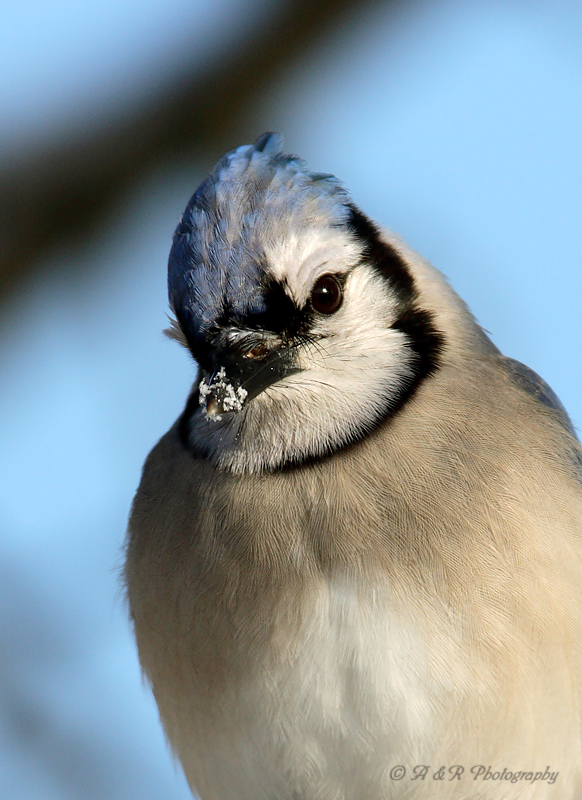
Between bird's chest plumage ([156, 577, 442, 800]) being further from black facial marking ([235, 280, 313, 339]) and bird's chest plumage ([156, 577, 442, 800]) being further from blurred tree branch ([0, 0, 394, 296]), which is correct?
blurred tree branch ([0, 0, 394, 296])

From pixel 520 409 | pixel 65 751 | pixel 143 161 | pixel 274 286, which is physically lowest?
pixel 65 751

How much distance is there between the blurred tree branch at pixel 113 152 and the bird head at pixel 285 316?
0.40 m

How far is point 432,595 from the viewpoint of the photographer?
9.84 ft

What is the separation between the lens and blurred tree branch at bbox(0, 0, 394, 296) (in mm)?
3645

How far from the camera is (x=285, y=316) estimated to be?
10.2 feet

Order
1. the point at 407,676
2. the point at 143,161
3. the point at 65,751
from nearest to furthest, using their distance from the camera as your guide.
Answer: the point at 407,676 < the point at 143,161 < the point at 65,751

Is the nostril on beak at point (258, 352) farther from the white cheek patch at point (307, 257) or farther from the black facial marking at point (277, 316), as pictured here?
the white cheek patch at point (307, 257)

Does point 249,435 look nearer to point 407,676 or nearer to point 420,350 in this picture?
point 420,350

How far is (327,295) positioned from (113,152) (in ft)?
3.30

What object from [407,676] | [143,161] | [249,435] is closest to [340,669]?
[407,676]

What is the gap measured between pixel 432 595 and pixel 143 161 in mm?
1749

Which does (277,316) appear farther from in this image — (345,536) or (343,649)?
(343,649)

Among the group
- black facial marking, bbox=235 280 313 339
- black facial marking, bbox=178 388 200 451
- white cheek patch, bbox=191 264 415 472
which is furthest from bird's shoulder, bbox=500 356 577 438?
black facial marking, bbox=178 388 200 451

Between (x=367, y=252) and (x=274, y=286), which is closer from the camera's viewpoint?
(x=274, y=286)
